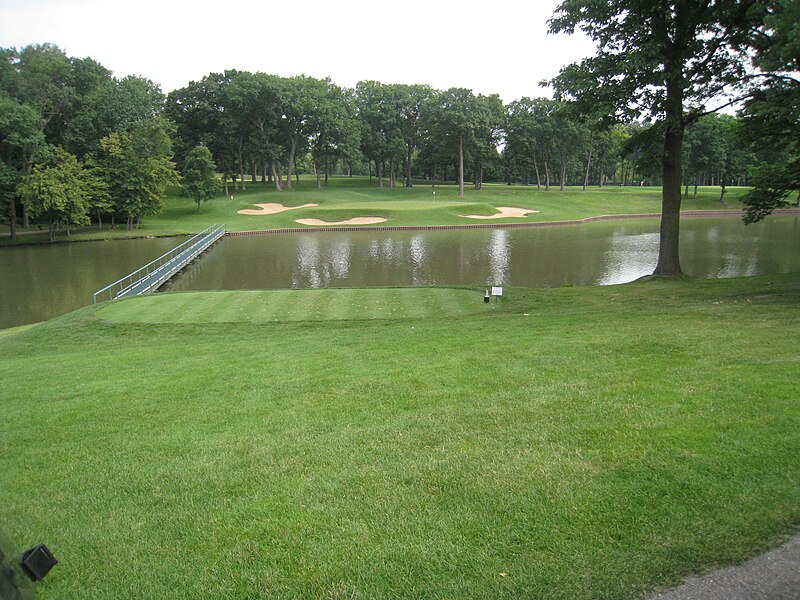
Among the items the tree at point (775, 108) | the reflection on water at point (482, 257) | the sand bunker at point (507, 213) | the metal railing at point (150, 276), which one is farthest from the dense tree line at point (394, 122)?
the metal railing at point (150, 276)

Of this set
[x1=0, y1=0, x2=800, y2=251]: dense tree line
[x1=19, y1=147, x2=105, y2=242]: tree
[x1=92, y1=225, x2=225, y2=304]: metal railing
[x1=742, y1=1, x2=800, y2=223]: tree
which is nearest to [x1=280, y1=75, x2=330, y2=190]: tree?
[x1=0, y1=0, x2=800, y2=251]: dense tree line

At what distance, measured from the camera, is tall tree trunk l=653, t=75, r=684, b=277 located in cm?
1650

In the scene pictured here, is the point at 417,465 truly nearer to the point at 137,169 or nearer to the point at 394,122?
the point at 137,169

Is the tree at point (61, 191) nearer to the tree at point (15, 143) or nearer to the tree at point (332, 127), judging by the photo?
the tree at point (15, 143)

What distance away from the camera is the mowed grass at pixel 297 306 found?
52.9ft

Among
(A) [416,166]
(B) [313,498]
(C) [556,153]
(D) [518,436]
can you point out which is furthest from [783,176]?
(A) [416,166]

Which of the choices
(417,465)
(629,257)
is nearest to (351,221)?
(629,257)

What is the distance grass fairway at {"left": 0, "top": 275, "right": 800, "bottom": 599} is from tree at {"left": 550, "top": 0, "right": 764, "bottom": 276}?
30.9 ft

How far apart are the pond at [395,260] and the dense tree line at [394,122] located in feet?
17.7

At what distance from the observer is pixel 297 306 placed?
17578mm

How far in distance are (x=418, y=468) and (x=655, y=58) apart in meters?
15.5

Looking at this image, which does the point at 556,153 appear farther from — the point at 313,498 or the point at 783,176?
the point at 313,498

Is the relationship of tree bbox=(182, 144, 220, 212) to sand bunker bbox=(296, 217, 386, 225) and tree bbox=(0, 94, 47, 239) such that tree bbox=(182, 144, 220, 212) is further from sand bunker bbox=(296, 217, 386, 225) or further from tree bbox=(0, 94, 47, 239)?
tree bbox=(0, 94, 47, 239)

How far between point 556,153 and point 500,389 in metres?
81.7
